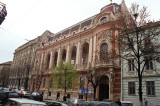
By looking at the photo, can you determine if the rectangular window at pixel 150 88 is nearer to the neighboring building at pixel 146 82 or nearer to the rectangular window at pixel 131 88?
the neighboring building at pixel 146 82

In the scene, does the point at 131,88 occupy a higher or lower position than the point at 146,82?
lower

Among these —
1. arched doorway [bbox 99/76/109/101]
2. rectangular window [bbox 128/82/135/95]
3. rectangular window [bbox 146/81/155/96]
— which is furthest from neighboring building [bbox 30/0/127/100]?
rectangular window [bbox 146/81/155/96]

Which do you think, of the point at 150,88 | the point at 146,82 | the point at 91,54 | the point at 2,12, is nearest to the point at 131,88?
the point at 146,82

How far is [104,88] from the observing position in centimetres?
2819

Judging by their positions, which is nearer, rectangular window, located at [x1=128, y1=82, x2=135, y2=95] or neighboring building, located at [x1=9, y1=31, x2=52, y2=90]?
rectangular window, located at [x1=128, y1=82, x2=135, y2=95]

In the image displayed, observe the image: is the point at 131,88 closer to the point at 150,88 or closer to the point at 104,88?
the point at 150,88

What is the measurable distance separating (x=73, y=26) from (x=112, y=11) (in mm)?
15136

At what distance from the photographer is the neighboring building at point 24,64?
56844 mm

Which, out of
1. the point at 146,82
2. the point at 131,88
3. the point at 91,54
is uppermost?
the point at 91,54

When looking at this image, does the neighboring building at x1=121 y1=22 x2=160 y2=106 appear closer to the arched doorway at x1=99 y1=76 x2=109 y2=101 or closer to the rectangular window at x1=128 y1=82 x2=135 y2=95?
the rectangular window at x1=128 y1=82 x2=135 y2=95

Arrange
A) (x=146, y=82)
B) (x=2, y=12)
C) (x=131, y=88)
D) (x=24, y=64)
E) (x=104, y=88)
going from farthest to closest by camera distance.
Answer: (x=24, y=64) → (x=104, y=88) → (x=131, y=88) → (x=146, y=82) → (x=2, y=12)

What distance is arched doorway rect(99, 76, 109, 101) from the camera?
90.4 feet

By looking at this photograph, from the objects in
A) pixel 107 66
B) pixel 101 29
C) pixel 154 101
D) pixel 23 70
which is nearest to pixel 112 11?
pixel 101 29

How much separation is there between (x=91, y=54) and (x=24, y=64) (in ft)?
133
